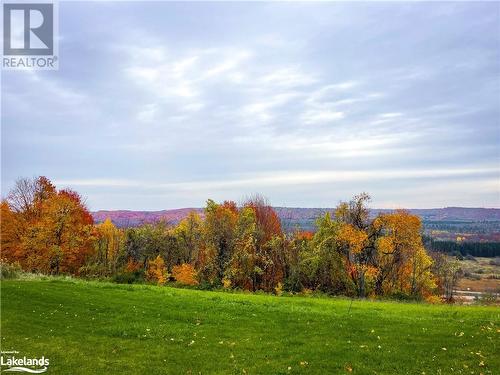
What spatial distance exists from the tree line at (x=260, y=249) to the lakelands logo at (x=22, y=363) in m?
33.3

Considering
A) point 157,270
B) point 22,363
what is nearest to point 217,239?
point 157,270

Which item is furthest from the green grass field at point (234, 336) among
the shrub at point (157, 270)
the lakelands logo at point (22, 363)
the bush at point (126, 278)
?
the shrub at point (157, 270)

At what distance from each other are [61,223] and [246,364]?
164 ft

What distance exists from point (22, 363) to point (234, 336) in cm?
841

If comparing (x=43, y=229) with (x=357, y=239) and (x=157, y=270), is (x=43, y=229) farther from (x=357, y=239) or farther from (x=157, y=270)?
(x=357, y=239)

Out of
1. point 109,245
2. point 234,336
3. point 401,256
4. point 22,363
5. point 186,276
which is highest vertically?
point 22,363

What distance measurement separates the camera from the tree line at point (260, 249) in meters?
51.9

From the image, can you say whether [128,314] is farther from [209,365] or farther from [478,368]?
[478,368]

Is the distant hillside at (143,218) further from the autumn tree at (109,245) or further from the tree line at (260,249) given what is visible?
the tree line at (260,249)

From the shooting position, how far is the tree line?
51.9 m

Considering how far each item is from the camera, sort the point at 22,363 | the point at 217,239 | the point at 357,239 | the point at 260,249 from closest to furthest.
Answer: the point at 22,363
the point at 357,239
the point at 260,249
the point at 217,239

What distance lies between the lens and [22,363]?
528 inches

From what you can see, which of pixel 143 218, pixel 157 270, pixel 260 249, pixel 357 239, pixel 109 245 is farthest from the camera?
pixel 143 218

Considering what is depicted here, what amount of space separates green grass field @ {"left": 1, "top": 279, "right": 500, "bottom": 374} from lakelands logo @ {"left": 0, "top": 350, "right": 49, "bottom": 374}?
30 centimetres
